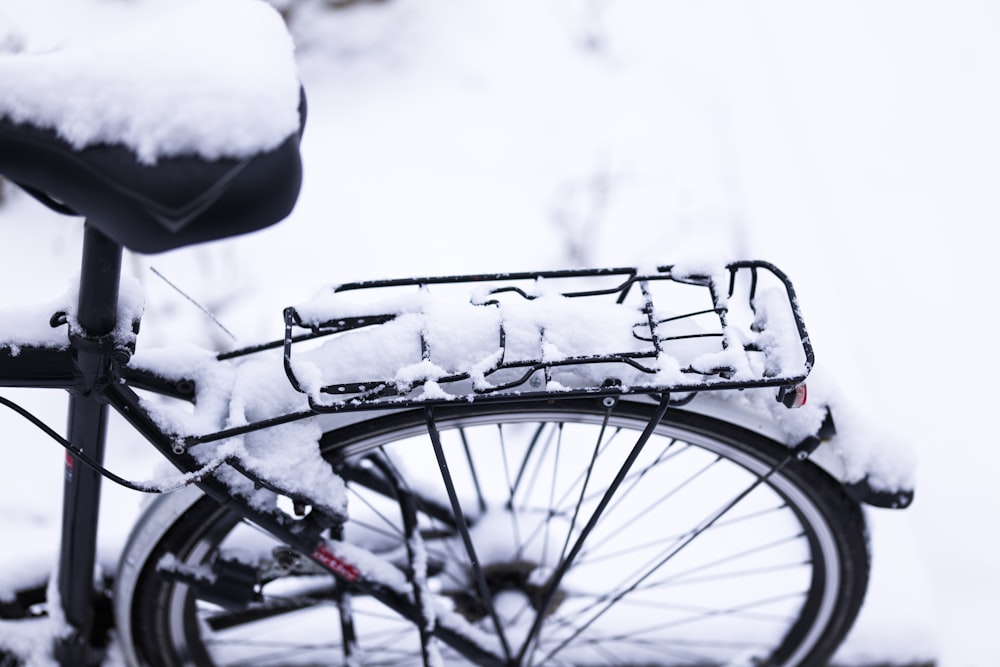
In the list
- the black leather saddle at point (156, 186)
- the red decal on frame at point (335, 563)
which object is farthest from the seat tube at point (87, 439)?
the red decal on frame at point (335, 563)

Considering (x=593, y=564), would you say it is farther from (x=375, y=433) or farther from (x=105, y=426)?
(x=105, y=426)

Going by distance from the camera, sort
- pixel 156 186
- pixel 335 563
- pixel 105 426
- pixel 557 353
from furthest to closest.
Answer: pixel 335 563, pixel 105 426, pixel 557 353, pixel 156 186

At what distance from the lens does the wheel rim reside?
5.08 ft

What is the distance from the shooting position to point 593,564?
1963mm

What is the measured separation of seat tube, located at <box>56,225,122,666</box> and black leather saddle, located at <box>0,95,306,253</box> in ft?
0.34

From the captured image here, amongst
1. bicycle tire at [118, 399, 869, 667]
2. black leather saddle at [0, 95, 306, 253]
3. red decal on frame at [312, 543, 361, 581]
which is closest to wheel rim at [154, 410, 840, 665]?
bicycle tire at [118, 399, 869, 667]

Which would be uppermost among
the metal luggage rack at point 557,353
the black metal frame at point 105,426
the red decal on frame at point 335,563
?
the metal luggage rack at point 557,353

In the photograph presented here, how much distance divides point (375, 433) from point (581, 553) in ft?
2.63

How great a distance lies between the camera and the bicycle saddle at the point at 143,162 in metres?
0.80

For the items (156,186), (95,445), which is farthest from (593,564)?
(156,186)

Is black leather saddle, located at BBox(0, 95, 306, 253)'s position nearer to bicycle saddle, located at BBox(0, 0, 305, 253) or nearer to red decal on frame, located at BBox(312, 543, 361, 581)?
bicycle saddle, located at BBox(0, 0, 305, 253)

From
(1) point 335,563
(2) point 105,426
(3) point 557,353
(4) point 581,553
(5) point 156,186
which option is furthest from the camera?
(4) point 581,553

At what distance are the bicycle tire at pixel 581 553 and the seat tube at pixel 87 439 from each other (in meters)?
0.08

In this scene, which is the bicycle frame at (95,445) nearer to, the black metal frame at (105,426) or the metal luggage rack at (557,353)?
the black metal frame at (105,426)
